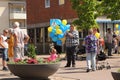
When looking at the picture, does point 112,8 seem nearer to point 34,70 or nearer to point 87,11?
point 87,11

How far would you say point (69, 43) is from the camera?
774 inches

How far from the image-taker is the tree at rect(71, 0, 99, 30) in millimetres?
28888

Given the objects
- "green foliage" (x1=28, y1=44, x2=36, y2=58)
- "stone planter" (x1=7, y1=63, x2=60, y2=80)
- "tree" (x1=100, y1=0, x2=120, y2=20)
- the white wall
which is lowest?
"stone planter" (x1=7, y1=63, x2=60, y2=80)

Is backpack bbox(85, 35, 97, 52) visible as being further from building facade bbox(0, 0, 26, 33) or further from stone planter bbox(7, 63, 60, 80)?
building facade bbox(0, 0, 26, 33)

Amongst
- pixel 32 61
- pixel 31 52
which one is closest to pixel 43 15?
pixel 31 52

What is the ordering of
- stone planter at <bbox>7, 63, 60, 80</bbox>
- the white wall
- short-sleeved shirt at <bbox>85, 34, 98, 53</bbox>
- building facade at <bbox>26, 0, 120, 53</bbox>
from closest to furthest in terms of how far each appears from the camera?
1. stone planter at <bbox>7, 63, 60, 80</bbox>
2. short-sleeved shirt at <bbox>85, 34, 98, 53</bbox>
3. building facade at <bbox>26, 0, 120, 53</bbox>
4. the white wall

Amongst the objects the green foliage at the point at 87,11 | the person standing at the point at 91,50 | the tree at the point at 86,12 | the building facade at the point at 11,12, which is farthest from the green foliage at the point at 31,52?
the building facade at the point at 11,12

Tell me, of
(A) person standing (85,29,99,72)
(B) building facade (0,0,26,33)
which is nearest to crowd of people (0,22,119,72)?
(A) person standing (85,29,99,72)

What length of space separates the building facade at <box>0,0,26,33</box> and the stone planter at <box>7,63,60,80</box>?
58.2m

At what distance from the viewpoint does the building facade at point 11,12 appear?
236ft

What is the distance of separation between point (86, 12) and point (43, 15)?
1964 centimetres

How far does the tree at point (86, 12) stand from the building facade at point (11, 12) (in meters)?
42.6

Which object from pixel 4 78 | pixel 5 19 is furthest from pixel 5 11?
pixel 4 78

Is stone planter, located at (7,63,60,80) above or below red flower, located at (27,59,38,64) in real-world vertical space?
below
